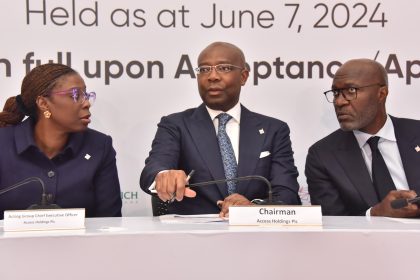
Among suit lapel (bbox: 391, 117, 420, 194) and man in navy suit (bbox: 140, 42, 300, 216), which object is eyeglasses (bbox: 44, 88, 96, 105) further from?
suit lapel (bbox: 391, 117, 420, 194)

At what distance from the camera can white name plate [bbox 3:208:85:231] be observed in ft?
5.60

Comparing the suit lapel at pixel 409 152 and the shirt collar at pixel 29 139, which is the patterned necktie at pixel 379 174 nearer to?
the suit lapel at pixel 409 152

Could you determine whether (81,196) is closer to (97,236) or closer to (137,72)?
(137,72)

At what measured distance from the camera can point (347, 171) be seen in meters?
2.92

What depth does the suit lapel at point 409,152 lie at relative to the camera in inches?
115

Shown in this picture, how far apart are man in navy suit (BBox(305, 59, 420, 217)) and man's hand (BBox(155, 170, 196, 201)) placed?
3.34 ft

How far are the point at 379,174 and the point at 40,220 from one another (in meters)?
1.81

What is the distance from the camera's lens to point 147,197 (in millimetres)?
3543

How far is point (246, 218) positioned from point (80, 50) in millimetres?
Result: 2068

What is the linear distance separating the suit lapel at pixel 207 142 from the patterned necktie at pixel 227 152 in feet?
0.13

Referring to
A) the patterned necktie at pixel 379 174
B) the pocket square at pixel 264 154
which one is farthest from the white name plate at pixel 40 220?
the patterned necktie at pixel 379 174

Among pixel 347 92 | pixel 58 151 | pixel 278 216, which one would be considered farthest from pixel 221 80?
pixel 278 216

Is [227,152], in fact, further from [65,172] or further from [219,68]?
[65,172]

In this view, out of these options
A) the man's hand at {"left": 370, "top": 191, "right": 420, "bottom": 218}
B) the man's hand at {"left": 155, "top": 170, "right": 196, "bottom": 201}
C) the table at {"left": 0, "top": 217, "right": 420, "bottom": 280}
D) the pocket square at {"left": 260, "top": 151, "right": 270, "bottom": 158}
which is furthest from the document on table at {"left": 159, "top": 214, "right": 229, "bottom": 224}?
the pocket square at {"left": 260, "top": 151, "right": 270, "bottom": 158}
